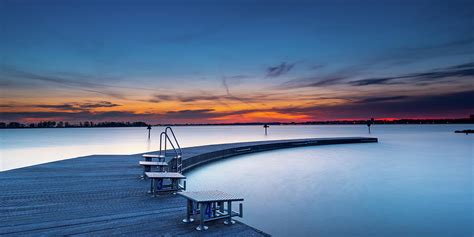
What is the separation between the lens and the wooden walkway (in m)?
3.36

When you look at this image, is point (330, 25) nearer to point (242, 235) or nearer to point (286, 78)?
point (286, 78)

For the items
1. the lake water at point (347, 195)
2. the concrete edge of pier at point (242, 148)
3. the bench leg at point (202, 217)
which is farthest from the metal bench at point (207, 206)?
the concrete edge of pier at point (242, 148)

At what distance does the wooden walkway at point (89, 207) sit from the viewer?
11.0ft

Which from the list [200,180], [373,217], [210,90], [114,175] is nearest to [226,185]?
[200,180]

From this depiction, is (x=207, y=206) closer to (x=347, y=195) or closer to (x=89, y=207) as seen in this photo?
(x=89, y=207)

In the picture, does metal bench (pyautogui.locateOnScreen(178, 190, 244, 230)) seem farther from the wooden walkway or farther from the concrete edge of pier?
the concrete edge of pier

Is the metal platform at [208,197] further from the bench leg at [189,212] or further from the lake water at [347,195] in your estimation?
the lake water at [347,195]

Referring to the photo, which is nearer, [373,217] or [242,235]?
[242,235]

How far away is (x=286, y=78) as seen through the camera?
31.9 m

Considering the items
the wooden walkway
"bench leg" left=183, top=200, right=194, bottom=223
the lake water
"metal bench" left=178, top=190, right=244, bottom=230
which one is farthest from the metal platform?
the lake water

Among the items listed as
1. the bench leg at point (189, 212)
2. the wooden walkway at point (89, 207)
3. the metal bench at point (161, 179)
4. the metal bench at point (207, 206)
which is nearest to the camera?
the wooden walkway at point (89, 207)

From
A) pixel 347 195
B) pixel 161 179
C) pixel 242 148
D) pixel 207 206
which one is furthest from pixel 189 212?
pixel 242 148

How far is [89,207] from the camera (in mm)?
4316

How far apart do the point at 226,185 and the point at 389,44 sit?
67.9ft
